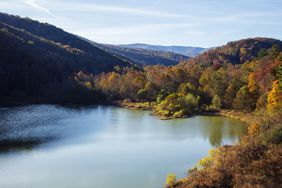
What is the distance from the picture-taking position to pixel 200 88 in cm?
8700

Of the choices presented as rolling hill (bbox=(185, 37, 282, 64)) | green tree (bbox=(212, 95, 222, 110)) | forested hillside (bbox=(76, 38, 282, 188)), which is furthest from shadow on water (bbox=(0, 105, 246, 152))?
rolling hill (bbox=(185, 37, 282, 64))

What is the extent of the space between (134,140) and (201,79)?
42392 millimetres

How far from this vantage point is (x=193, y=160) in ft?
135

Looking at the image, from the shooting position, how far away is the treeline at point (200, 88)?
2751 inches

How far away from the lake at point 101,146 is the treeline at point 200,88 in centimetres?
537

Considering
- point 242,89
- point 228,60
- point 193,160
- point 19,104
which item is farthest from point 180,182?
point 228,60

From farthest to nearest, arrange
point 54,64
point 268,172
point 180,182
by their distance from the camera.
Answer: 1. point 54,64
2. point 180,182
3. point 268,172

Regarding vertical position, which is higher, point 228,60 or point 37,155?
point 228,60

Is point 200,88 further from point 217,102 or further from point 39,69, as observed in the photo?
point 39,69

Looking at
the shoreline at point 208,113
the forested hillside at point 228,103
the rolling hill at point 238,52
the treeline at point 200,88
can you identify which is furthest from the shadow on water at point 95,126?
the rolling hill at point 238,52

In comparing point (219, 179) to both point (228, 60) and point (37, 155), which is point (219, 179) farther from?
point (228, 60)

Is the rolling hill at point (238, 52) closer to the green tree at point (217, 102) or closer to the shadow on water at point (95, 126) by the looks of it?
the green tree at point (217, 102)

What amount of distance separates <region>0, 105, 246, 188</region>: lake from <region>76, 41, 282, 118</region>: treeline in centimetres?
537

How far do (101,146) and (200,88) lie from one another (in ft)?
142
